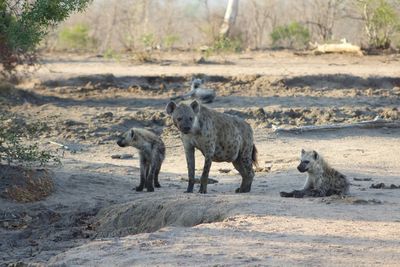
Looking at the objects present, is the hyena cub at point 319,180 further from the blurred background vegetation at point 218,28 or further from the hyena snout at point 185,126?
the blurred background vegetation at point 218,28

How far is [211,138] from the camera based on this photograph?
33.8ft

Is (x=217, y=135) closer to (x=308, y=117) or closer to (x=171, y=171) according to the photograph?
(x=171, y=171)

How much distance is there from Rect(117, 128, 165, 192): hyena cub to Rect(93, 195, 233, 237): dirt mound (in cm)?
152

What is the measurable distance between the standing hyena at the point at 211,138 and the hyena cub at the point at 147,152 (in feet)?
2.71

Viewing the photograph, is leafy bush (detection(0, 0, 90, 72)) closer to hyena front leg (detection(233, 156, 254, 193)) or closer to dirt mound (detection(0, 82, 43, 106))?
hyena front leg (detection(233, 156, 254, 193))

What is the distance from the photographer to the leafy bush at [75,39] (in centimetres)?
2741

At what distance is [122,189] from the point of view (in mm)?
11141

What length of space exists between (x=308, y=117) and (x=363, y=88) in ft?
9.30

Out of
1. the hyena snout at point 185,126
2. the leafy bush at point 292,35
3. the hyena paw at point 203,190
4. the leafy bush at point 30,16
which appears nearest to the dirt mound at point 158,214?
the hyena paw at point 203,190

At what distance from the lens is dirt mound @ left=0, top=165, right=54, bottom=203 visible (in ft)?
33.7

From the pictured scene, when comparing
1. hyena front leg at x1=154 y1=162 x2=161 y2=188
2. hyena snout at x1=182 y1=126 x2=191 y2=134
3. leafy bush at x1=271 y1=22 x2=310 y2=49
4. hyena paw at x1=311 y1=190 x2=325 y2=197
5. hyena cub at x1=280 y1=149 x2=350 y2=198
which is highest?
leafy bush at x1=271 y1=22 x2=310 y2=49

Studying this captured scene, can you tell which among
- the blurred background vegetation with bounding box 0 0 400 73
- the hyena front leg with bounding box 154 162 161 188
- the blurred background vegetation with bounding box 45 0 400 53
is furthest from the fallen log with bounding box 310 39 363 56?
the hyena front leg with bounding box 154 162 161 188

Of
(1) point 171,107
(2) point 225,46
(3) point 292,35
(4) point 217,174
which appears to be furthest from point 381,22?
(1) point 171,107

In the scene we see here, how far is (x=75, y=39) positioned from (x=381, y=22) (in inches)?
367
